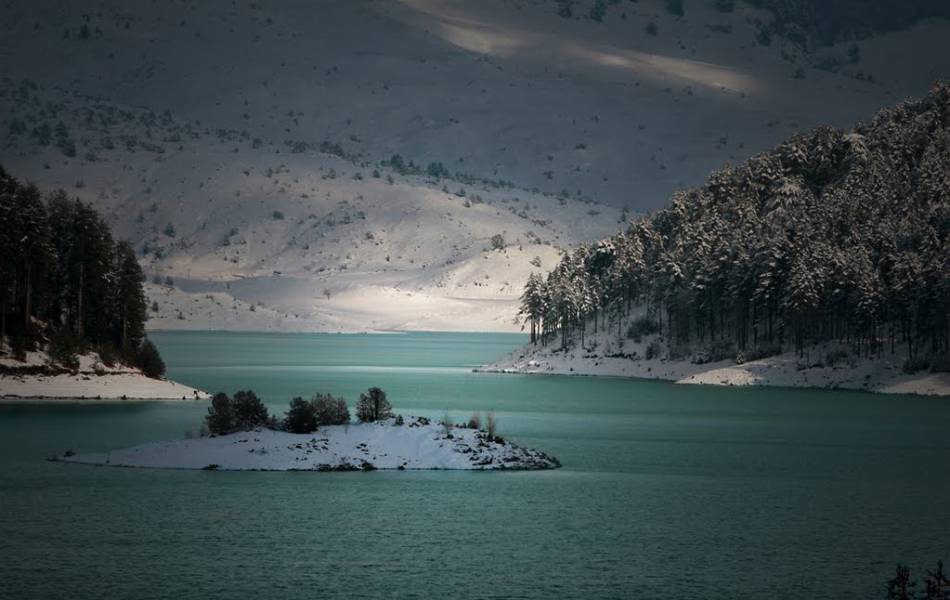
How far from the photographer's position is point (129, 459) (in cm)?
6894

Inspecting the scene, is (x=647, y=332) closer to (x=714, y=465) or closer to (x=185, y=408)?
(x=185, y=408)

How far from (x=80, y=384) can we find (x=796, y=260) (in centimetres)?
6396

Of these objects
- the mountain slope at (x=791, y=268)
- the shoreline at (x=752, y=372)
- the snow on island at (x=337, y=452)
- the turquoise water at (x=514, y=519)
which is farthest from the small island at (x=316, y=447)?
the mountain slope at (x=791, y=268)

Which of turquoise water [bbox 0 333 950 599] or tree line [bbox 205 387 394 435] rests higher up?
tree line [bbox 205 387 394 435]

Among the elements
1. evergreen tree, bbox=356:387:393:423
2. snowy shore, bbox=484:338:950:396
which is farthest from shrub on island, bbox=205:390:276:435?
snowy shore, bbox=484:338:950:396

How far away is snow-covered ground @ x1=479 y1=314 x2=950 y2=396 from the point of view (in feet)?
409

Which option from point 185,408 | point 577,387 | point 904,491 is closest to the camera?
point 904,491

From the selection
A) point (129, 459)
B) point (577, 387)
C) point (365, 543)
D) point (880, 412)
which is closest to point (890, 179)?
point (577, 387)

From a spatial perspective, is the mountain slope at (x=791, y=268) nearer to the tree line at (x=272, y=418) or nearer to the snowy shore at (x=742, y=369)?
the snowy shore at (x=742, y=369)

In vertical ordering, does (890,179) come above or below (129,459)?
→ above

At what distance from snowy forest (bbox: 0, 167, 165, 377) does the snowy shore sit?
5099 centimetres

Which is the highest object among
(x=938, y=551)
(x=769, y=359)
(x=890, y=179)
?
(x=890, y=179)

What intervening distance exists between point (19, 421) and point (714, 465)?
4143 cm

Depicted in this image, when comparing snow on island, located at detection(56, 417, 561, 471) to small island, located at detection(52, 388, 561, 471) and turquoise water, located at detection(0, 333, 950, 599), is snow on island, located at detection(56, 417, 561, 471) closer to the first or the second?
small island, located at detection(52, 388, 561, 471)
